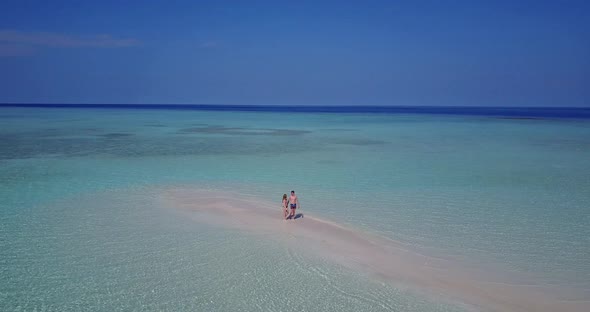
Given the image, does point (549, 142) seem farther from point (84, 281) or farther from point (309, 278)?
point (84, 281)

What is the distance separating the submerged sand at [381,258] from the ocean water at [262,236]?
272mm

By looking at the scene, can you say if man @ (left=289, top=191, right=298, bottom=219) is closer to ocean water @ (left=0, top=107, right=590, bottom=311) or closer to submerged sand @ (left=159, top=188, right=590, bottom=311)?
submerged sand @ (left=159, top=188, right=590, bottom=311)

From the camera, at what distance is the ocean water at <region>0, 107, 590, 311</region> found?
753cm

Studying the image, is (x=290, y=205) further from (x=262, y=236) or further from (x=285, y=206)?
(x=262, y=236)

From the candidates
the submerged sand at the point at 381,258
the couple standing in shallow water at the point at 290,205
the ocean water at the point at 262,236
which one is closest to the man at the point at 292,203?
the couple standing in shallow water at the point at 290,205

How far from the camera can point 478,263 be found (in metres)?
8.88

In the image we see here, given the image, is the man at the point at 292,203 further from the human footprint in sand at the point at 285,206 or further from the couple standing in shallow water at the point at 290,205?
the human footprint in sand at the point at 285,206

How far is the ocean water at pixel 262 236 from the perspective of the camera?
7527 mm

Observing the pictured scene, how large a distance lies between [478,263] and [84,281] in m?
8.19

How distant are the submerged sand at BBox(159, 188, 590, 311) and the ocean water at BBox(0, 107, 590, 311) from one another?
272 mm

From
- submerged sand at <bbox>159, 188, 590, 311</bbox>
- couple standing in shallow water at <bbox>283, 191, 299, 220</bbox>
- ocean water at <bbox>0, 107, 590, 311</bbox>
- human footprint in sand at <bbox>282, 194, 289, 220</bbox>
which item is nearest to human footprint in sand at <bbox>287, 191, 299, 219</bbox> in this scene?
couple standing in shallow water at <bbox>283, 191, 299, 220</bbox>

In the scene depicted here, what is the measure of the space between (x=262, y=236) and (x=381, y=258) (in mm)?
3114

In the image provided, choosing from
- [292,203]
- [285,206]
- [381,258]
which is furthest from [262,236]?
[381,258]

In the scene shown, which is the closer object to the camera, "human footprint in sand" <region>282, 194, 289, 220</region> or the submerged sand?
the submerged sand
